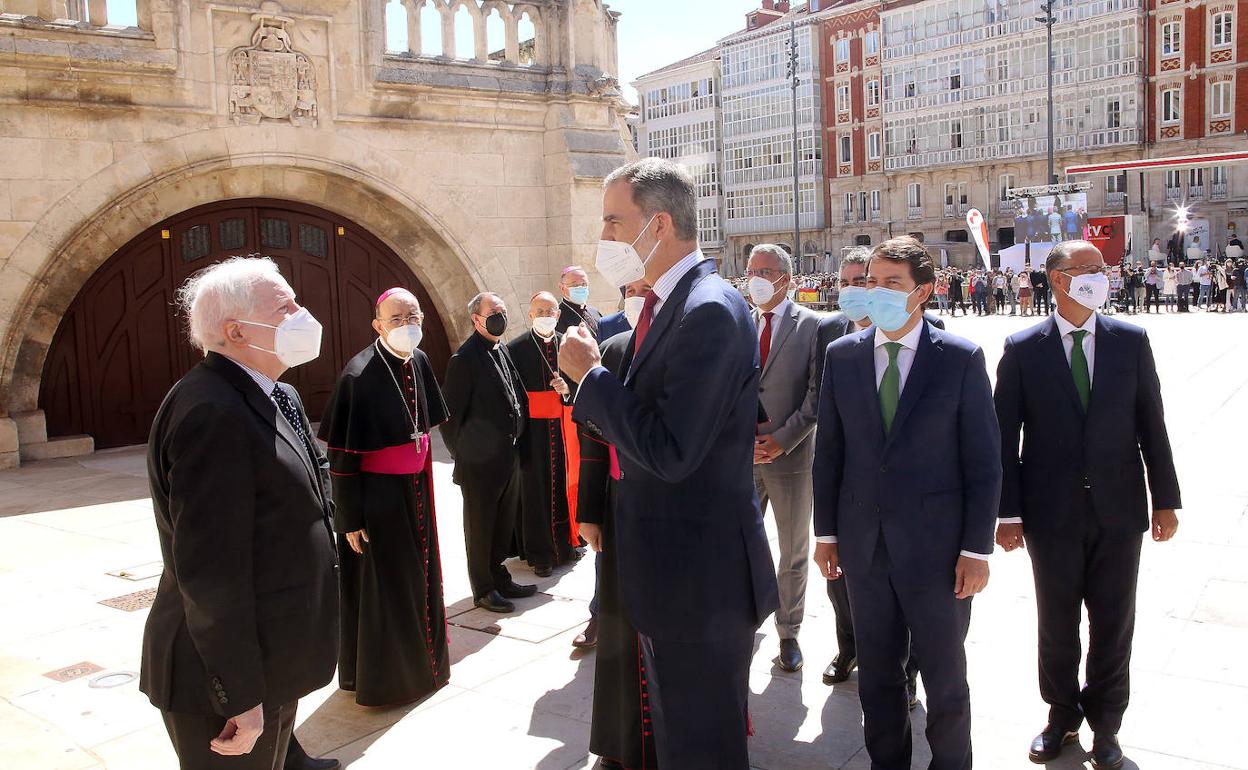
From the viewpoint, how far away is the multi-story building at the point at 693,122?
68938mm

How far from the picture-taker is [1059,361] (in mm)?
3990

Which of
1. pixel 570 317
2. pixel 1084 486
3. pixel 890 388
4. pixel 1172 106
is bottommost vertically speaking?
pixel 1084 486

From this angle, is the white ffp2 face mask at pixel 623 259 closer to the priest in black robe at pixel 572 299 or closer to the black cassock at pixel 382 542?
the black cassock at pixel 382 542

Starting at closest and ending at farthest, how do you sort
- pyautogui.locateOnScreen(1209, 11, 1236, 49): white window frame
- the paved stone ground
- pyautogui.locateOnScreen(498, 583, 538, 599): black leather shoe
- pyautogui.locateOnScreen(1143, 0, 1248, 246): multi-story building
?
the paved stone ground → pyautogui.locateOnScreen(498, 583, 538, 599): black leather shoe → pyautogui.locateOnScreen(1143, 0, 1248, 246): multi-story building → pyautogui.locateOnScreen(1209, 11, 1236, 49): white window frame

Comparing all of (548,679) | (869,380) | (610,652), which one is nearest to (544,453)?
(548,679)

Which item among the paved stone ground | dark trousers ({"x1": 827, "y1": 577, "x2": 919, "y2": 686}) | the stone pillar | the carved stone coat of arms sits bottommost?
the paved stone ground

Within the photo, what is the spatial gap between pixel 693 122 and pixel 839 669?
6864cm

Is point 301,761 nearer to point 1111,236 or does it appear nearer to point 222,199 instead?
point 222,199

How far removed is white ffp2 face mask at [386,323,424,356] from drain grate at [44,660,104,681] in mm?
2249

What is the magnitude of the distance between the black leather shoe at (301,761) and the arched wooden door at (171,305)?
26.4 feet

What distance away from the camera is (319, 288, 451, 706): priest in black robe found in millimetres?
4727

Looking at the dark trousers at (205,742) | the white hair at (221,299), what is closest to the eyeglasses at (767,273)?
the white hair at (221,299)

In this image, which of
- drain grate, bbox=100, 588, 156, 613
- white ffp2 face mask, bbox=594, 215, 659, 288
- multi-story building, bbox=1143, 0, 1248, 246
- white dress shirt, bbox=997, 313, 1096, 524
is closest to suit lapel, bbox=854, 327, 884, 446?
white dress shirt, bbox=997, 313, 1096, 524

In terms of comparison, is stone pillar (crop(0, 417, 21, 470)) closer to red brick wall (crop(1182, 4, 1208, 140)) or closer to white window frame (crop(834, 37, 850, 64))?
red brick wall (crop(1182, 4, 1208, 140))
